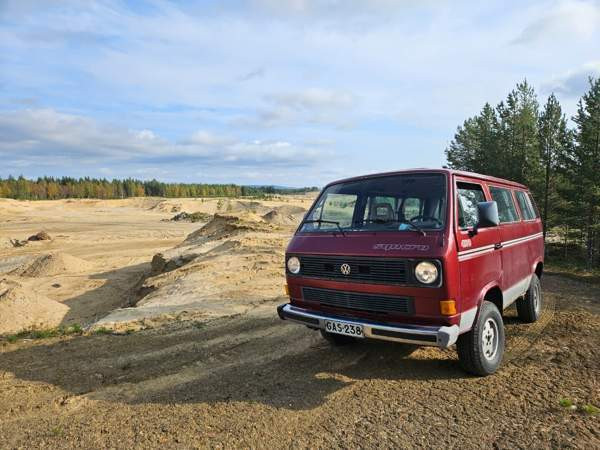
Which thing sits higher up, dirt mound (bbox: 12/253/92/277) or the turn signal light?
the turn signal light

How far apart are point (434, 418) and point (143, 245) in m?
31.8

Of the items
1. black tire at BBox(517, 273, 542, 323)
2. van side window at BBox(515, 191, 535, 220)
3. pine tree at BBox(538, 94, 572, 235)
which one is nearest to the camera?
van side window at BBox(515, 191, 535, 220)

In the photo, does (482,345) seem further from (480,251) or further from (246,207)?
(246,207)

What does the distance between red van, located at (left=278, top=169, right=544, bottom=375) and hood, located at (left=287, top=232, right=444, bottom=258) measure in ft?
0.04

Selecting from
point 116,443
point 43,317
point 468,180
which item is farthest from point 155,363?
point 43,317

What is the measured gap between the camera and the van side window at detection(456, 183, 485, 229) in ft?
16.1

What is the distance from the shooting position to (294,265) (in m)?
5.46

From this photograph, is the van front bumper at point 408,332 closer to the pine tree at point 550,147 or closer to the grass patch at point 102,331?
the grass patch at point 102,331

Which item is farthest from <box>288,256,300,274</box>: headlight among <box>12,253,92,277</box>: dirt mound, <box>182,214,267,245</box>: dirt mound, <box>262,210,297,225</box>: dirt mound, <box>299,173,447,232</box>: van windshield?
<box>262,210,297,225</box>: dirt mound

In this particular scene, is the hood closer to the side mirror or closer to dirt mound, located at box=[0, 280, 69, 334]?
the side mirror

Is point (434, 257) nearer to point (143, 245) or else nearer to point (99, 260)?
point (99, 260)

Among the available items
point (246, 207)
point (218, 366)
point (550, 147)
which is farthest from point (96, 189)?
point (218, 366)

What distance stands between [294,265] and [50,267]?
21684 mm

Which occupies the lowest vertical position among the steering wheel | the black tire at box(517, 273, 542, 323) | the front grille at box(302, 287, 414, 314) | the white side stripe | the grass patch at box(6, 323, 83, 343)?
the grass patch at box(6, 323, 83, 343)
